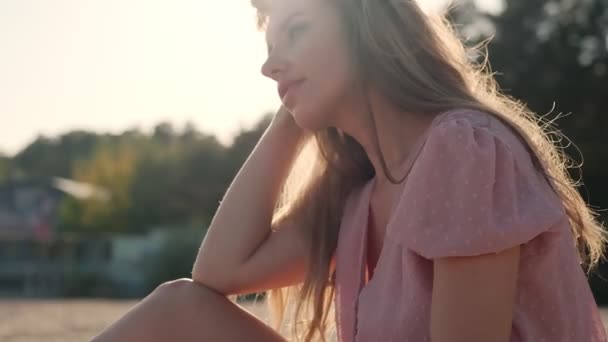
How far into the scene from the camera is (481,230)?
1.60 meters

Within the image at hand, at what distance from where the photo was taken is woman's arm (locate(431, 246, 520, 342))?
63.2 inches

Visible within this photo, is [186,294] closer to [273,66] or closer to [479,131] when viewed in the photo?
[273,66]

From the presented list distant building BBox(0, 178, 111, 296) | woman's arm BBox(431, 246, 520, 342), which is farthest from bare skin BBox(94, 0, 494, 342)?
distant building BBox(0, 178, 111, 296)

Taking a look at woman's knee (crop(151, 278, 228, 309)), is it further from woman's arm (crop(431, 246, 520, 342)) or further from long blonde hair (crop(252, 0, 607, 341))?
woman's arm (crop(431, 246, 520, 342))

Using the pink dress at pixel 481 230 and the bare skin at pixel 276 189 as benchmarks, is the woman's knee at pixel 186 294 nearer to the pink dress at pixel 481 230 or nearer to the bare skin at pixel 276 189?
the bare skin at pixel 276 189

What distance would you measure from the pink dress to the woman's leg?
41 cm

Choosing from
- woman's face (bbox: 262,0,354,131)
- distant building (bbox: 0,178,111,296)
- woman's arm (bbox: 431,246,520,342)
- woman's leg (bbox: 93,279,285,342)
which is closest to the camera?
woman's arm (bbox: 431,246,520,342)

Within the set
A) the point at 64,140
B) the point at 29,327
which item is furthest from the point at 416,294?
the point at 64,140

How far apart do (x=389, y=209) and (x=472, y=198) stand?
0.46m

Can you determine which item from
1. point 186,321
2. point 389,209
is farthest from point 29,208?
point 389,209

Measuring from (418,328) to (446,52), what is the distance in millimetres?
490

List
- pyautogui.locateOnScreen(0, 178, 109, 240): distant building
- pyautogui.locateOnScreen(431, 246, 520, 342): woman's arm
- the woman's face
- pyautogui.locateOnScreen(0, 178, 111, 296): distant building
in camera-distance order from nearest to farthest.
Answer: pyautogui.locateOnScreen(431, 246, 520, 342): woman's arm, the woman's face, pyautogui.locateOnScreen(0, 178, 111, 296): distant building, pyautogui.locateOnScreen(0, 178, 109, 240): distant building

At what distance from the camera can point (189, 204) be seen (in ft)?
113

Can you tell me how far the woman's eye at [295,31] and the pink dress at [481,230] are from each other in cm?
32
